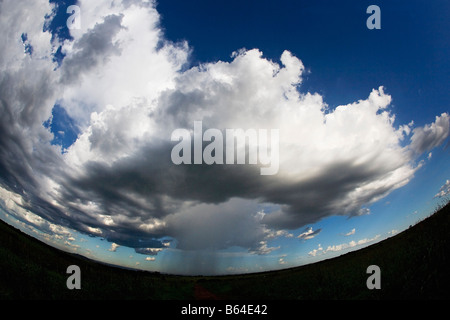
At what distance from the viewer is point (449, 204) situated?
21312 millimetres
